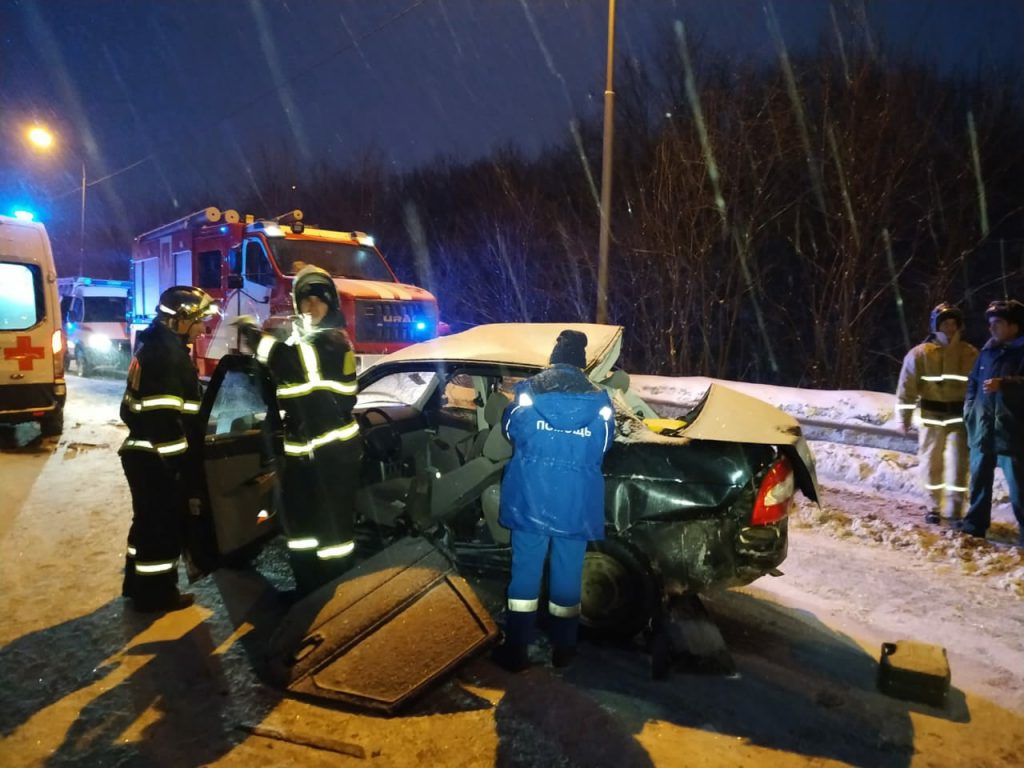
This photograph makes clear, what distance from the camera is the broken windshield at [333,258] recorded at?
34.3ft

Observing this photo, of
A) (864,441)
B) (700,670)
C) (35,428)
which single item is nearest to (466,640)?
(700,670)

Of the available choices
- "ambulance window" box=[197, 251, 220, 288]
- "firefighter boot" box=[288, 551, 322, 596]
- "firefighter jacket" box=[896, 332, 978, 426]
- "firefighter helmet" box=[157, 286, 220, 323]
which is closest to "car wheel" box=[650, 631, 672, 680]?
"firefighter boot" box=[288, 551, 322, 596]

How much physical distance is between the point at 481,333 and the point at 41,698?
2.95m

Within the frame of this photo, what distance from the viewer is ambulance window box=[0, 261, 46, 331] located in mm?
7781

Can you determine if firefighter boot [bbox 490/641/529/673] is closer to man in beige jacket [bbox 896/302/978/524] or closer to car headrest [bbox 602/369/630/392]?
car headrest [bbox 602/369/630/392]

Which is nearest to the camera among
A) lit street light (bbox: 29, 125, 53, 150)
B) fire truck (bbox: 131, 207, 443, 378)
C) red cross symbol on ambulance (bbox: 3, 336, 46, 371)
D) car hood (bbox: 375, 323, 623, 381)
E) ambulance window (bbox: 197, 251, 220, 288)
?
car hood (bbox: 375, 323, 623, 381)

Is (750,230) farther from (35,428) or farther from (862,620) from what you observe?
(35,428)

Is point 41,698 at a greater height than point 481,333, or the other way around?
point 481,333

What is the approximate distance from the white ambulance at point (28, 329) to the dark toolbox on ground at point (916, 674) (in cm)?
846

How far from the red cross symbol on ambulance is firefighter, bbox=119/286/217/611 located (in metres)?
5.18

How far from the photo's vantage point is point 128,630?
370cm

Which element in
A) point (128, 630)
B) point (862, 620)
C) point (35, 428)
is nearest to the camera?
point (128, 630)

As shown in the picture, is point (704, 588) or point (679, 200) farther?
point (679, 200)

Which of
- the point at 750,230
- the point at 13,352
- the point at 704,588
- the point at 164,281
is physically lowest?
the point at 704,588
